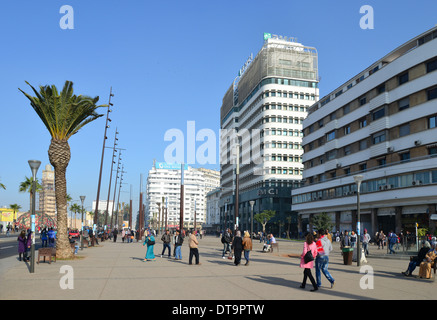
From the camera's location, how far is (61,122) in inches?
859

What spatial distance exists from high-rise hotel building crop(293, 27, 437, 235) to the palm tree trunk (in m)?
31.9

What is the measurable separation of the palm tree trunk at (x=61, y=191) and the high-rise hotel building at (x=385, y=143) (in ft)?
105

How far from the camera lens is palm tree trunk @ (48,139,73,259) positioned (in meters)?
21.3

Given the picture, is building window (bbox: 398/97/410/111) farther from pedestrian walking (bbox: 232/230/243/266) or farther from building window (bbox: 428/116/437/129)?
pedestrian walking (bbox: 232/230/243/266)

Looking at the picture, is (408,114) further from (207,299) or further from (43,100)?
(207,299)

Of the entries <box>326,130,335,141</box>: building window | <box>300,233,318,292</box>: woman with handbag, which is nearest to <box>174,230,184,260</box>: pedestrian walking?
<box>300,233,318,292</box>: woman with handbag

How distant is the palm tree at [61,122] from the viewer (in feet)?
69.6

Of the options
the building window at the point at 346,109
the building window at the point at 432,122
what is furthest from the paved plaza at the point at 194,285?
the building window at the point at 346,109

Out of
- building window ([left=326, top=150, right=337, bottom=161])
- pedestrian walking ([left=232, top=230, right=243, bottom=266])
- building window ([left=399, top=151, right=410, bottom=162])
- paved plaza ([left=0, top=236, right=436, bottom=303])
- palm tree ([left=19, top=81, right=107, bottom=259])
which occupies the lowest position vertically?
paved plaza ([left=0, top=236, right=436, bottom=303])

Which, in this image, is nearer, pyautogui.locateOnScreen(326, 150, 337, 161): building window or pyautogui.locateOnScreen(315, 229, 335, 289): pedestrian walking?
pyautogui.locateOnScreen(315, 229, 335, 289): pedestrian walking

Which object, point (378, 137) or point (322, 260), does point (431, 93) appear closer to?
point (378, 137)

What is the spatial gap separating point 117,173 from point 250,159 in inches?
1247
